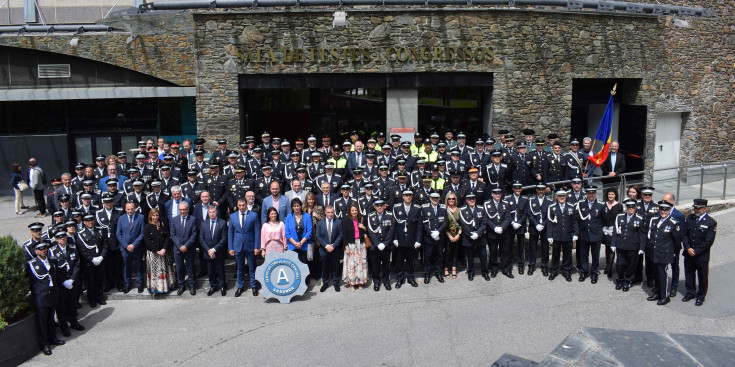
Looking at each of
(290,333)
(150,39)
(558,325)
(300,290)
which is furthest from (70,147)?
(558,325)

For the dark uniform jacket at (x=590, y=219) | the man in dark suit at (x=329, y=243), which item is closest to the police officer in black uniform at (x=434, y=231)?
the man in dark suit at (x=329, y=243)

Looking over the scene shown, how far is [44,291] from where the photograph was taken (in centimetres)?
908

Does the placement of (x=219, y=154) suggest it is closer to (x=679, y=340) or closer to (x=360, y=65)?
(x=360, y=65)

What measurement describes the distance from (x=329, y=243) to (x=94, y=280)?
4.02m

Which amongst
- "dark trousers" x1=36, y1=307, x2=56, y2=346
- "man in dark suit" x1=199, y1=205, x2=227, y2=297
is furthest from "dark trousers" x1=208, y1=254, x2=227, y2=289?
"dark trousers" x1=36, y1=307, x2=56, y2=346

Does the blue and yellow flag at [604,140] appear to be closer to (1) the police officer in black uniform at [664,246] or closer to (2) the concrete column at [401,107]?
(1) the police officer in black uniform at [664,246]

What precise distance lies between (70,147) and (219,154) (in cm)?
617

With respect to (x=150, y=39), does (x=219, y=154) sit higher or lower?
lower

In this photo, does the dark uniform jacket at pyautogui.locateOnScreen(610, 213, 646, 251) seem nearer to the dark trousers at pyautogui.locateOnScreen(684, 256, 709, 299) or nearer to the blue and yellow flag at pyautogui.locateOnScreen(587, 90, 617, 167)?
the dark trousers at pyautogui.locateOnScreen(684, 256, 709, 299)

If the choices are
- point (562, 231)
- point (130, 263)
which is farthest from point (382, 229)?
point (130, 263)

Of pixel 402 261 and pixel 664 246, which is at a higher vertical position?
pixel 664 246

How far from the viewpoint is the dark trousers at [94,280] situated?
1070 cm

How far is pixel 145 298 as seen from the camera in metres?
11.1

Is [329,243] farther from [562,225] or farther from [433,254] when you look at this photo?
[562,225]
